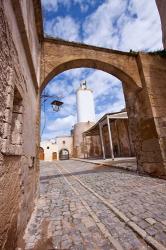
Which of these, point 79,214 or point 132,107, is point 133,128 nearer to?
point 132,107

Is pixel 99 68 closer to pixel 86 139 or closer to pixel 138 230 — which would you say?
pixel 138 230

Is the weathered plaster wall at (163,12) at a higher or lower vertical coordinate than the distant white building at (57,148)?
higher

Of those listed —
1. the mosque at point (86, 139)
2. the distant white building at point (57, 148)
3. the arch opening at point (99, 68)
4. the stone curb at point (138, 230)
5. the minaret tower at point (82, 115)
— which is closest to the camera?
the stone curb at point (138, 230)

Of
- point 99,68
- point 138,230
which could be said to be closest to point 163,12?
point 99,68

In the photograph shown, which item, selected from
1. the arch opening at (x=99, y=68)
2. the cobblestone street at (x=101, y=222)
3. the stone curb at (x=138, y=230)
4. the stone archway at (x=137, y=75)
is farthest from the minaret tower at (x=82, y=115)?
the stone curb at (x=138, y=230)

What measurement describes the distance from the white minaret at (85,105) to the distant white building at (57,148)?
6.20 metres

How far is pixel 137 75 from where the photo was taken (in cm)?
586

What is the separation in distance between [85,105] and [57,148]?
432 inches

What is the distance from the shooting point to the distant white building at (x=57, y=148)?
30.6 metres

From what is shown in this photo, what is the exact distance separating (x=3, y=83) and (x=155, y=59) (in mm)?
6379

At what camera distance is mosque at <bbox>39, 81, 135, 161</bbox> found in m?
17.9

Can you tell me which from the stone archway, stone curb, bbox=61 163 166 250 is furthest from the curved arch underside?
stone curb, bbox=61 163 166 250

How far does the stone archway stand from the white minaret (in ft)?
71.7

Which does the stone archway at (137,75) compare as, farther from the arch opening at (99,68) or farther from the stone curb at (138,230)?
the stone curb at (138,230)
